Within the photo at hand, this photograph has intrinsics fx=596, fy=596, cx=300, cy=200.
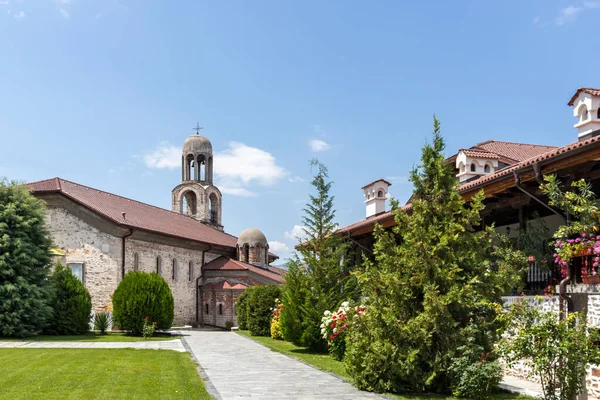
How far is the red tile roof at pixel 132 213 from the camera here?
31.4 meters

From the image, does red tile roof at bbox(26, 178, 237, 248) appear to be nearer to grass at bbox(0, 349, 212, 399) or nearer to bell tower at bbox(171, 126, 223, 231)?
bell tower at bbox(171, 126, 223, 231)

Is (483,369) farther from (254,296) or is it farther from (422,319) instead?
(254,296)

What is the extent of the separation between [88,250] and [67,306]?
5.17 meters

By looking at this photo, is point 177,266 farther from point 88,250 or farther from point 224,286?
point 88,250

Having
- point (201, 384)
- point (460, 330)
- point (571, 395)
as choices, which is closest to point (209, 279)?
point (201, 384)

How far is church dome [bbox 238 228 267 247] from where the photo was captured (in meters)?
44.0

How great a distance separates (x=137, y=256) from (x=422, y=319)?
25042 mm

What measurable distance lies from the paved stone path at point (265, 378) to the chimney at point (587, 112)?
284 inches

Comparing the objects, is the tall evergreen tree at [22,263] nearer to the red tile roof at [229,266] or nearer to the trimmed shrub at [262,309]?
the trimmed shrub at [262,309]

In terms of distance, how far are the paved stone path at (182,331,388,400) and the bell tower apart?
3050 centimetres

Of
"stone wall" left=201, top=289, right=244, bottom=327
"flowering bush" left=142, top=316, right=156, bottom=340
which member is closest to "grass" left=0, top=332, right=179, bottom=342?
"flowering bush" left=142, top=316, right=156, bottom=340

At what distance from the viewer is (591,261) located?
424 inches

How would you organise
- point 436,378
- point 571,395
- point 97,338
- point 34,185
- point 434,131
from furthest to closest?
point 34,185 < point 97,338 < point 434,131 < point 436,378 < point 571,395

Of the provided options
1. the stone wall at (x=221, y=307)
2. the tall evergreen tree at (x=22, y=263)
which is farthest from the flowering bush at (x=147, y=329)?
the stone wall at (x=221, y=307)
